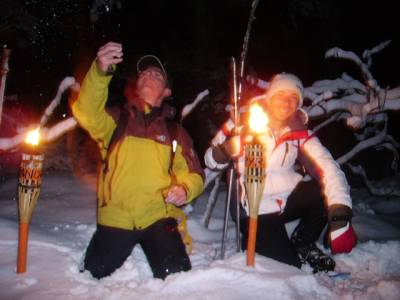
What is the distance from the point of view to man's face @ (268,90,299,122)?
372cm

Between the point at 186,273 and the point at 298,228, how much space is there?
1.64 metres

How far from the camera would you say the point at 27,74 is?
6.83m

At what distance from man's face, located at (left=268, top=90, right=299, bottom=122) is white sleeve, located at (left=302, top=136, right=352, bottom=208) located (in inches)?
14.2

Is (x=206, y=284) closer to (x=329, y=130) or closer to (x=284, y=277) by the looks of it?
(x=284, y=277)

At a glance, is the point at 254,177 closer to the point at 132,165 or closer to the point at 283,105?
the point at 132,165

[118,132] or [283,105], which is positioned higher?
[283,105]

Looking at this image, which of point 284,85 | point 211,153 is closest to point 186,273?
point 211,153

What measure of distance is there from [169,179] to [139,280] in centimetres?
94

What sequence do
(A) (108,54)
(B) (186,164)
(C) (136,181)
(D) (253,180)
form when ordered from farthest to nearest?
(B) (186,164) → (C) (136,181) → (D) (253,180) → (A) (108,54)

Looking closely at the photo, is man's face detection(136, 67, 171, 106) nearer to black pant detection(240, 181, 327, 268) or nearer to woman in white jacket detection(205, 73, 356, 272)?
woman in white jacket detection(205, 73, 356, 272)

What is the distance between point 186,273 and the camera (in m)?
2.66

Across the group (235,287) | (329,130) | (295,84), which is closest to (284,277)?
(235,287)

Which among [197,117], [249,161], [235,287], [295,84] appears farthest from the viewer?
[197,117]

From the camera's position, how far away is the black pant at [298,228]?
350 cm
